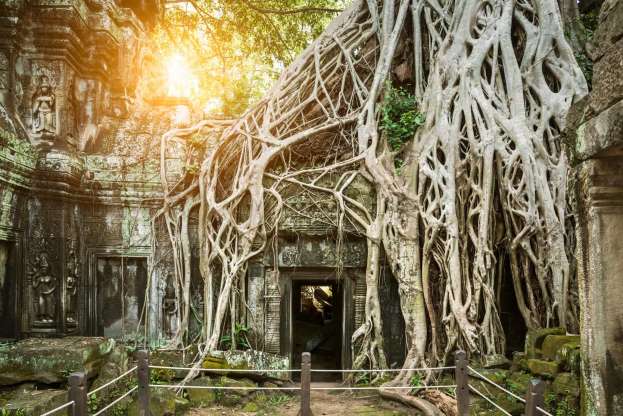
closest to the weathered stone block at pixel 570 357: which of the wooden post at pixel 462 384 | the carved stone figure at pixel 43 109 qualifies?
the wooden post at pixel 462 384

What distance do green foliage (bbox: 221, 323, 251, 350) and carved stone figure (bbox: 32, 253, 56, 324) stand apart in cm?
198

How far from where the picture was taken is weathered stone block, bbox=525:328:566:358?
423 cm

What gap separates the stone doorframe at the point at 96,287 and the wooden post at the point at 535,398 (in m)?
4.52

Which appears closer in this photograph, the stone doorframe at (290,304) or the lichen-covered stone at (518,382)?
the lichen-covered stone at (518,382)

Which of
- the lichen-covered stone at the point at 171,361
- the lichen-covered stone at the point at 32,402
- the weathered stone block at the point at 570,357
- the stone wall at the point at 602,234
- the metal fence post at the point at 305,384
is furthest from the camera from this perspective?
the lichen-covered stone at the point at 171,361

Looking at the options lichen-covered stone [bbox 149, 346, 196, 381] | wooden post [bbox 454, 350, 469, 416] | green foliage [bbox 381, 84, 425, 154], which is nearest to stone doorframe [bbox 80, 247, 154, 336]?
lichen-covered stone [bbox 149, 346, 196, 381]

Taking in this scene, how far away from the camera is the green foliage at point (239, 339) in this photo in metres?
5.61

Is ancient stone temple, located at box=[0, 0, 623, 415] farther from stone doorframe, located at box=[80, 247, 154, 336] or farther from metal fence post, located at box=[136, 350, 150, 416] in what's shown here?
metal fence post, located at box=[136, 350, 150, 416]

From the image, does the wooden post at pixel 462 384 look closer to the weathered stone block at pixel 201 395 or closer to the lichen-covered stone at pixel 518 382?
the lichen-covered stone at pixel 518 382

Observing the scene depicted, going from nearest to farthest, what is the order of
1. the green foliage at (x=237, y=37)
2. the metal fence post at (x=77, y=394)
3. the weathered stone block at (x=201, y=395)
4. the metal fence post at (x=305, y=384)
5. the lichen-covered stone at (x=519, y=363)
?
the metal fence post at (x=77, y=394)
the metal fence post at (x=305, y=384)
the lichen-covered stone at (x=519, y=363)
the weathered stone block at (x=201, y=395)
the green foliage at (x=237, y=37)

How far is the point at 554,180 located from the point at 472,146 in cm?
91

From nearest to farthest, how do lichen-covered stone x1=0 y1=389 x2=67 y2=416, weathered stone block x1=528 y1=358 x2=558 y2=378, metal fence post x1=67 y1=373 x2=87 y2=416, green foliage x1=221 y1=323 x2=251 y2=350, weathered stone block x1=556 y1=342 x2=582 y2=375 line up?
metal fence post x1=67 y1=373 x2=87 y2=416 < lichen-covered stone x1=0 y1=389 x2=67 y2=416 < weathered stone block x1=556 y1=342 x2=582 y2=375 < weathered stone block x1=528 y1=358 x2=558 y2=378 < green foliage x1=221 y1=323 x2=251 y2=350

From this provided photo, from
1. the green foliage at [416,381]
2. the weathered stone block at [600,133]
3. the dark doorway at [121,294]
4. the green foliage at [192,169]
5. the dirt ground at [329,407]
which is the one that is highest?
the green foliage at [192,169]

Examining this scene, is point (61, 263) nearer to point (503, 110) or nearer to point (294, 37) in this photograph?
point (503, 110)
